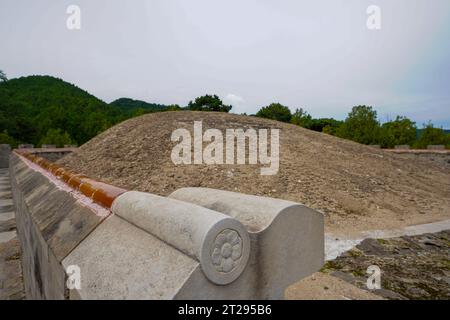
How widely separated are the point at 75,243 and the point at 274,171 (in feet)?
22.2

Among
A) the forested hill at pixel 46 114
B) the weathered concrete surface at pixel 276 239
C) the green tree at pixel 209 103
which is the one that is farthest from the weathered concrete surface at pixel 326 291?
the green tree at pixel 209 103

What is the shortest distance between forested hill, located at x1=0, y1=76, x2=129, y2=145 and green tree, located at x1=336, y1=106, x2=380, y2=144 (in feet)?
103

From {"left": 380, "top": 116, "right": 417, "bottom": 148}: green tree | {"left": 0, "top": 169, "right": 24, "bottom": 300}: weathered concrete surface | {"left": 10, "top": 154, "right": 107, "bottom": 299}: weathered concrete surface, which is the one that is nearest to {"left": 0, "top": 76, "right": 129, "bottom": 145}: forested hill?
{"left": 0, "top": 169, "right": 24, "bottom": 300}: weathered concrete surface

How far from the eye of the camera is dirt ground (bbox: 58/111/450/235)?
6406mm

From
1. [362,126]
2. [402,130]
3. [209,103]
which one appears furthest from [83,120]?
[402,130]

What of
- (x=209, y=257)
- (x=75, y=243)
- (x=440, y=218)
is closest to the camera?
(x=209, y=257)

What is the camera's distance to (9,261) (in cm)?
393

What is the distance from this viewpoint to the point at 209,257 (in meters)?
1.15

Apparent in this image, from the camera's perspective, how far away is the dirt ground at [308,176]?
6.41 meters

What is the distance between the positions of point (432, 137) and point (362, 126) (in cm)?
631

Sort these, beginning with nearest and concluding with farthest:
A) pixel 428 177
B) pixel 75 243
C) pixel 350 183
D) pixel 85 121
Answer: pixel 75 243
pixel 350 183
pixel 428 177
pixel 85 121

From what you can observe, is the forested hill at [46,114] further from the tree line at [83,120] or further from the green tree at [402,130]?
the green tree at [402,130]

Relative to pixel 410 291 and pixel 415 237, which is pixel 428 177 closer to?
pixel 415 237

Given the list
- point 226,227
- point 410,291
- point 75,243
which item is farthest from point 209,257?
point 410,291
